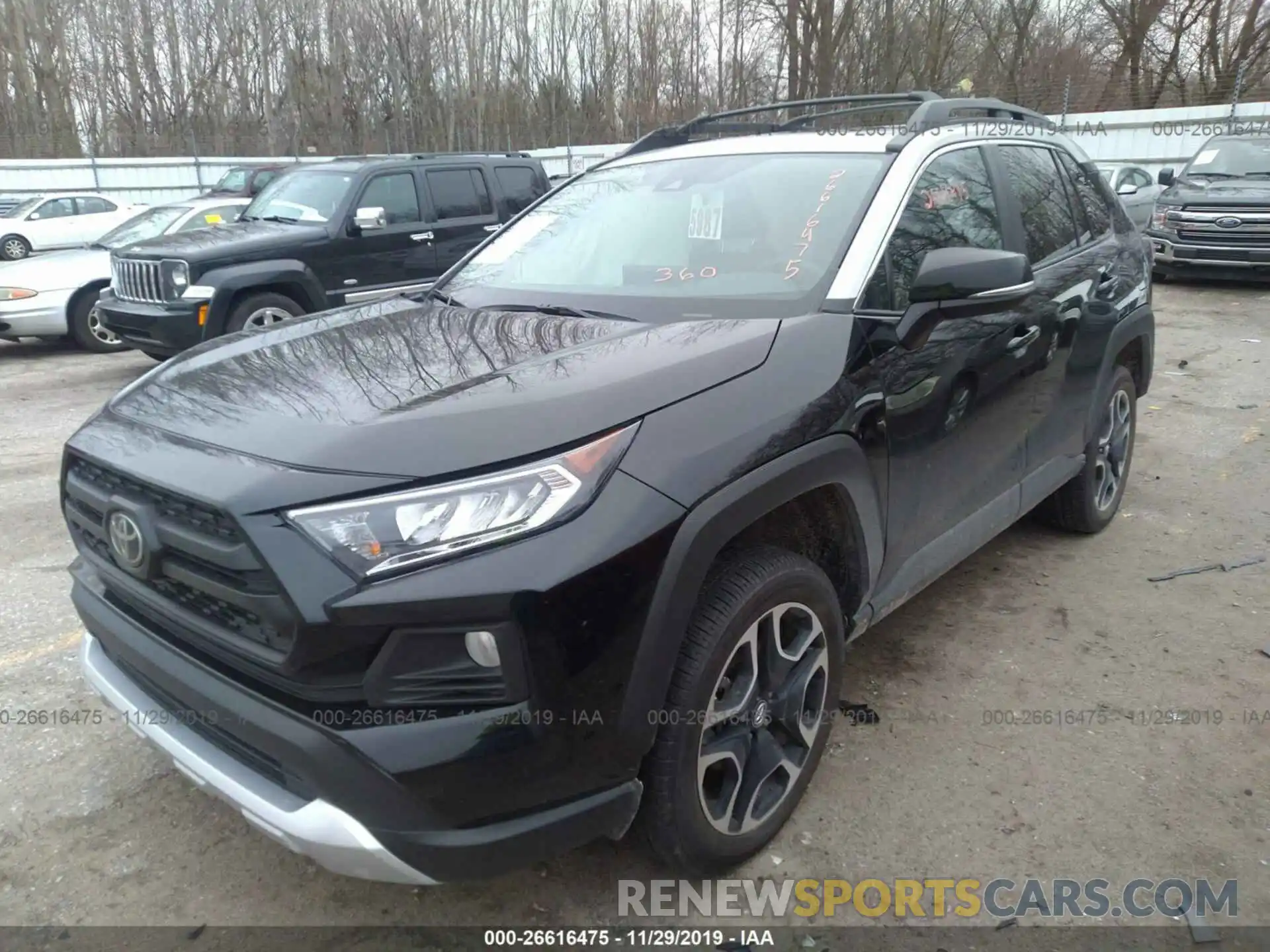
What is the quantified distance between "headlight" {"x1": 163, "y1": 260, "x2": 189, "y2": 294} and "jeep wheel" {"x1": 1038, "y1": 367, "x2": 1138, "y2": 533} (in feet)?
21.5

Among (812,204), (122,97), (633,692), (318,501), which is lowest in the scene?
(633,692)

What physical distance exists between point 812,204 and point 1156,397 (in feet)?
17.8

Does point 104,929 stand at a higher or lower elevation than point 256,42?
lower

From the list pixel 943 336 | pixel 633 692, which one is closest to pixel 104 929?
pixel 633 692

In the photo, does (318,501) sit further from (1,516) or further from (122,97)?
(122,97)

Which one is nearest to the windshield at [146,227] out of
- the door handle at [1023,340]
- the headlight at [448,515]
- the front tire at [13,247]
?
the front tire at [13,247]

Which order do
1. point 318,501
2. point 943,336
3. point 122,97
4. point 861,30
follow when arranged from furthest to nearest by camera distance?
point 122,97 < point 861,30 < point 943,336 < point 318,501

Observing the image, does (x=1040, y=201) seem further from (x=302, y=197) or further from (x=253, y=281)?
(x=302, y=197)

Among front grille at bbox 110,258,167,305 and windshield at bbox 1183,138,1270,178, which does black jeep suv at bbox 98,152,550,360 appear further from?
windshield at bbox 1183,138,1270,178

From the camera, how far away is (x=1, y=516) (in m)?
4.87

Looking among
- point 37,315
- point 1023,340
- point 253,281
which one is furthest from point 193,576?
point 37,315

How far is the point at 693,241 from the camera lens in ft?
10.0

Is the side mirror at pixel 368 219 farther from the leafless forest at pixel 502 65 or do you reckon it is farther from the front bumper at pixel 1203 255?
the leafless forest at pixel 502 65

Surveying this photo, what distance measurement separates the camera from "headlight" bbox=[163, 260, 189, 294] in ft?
24.6
